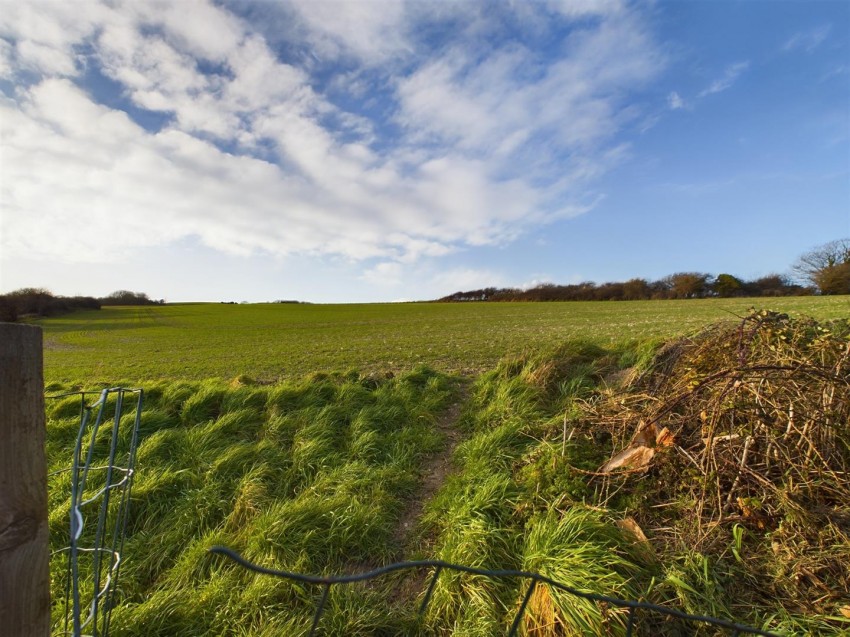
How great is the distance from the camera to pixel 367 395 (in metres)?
7.41

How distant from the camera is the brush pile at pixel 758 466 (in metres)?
2.85

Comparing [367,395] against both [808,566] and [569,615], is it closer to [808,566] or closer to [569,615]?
[569,615]

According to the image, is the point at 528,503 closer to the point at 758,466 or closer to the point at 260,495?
the point at 758,466

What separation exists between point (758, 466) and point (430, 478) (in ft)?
11.3

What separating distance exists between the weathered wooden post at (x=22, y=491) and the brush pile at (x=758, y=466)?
12.3 feet

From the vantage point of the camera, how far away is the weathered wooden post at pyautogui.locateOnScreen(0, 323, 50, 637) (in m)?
1.33

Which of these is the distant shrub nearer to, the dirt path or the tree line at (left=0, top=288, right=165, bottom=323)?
the tree line at (left=0, top=288, right=165, bottom=323)

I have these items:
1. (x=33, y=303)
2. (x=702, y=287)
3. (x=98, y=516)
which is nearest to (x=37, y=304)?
(x=33, y=303)

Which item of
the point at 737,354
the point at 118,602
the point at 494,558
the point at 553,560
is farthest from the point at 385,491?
the point at 737,354

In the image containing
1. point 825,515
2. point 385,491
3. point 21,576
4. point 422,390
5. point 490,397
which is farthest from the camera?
point 422,390

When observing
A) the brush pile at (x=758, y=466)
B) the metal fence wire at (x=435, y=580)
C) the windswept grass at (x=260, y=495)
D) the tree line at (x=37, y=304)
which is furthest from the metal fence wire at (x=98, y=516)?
the tree line at (x=37, y=304)

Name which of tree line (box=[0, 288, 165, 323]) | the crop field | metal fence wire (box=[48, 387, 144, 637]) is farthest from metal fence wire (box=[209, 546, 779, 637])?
tree line (box=[0, 288, 165, 323])

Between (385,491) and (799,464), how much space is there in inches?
158

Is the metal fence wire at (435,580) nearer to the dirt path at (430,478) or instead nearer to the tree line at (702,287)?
the dirt path at (430,478)
